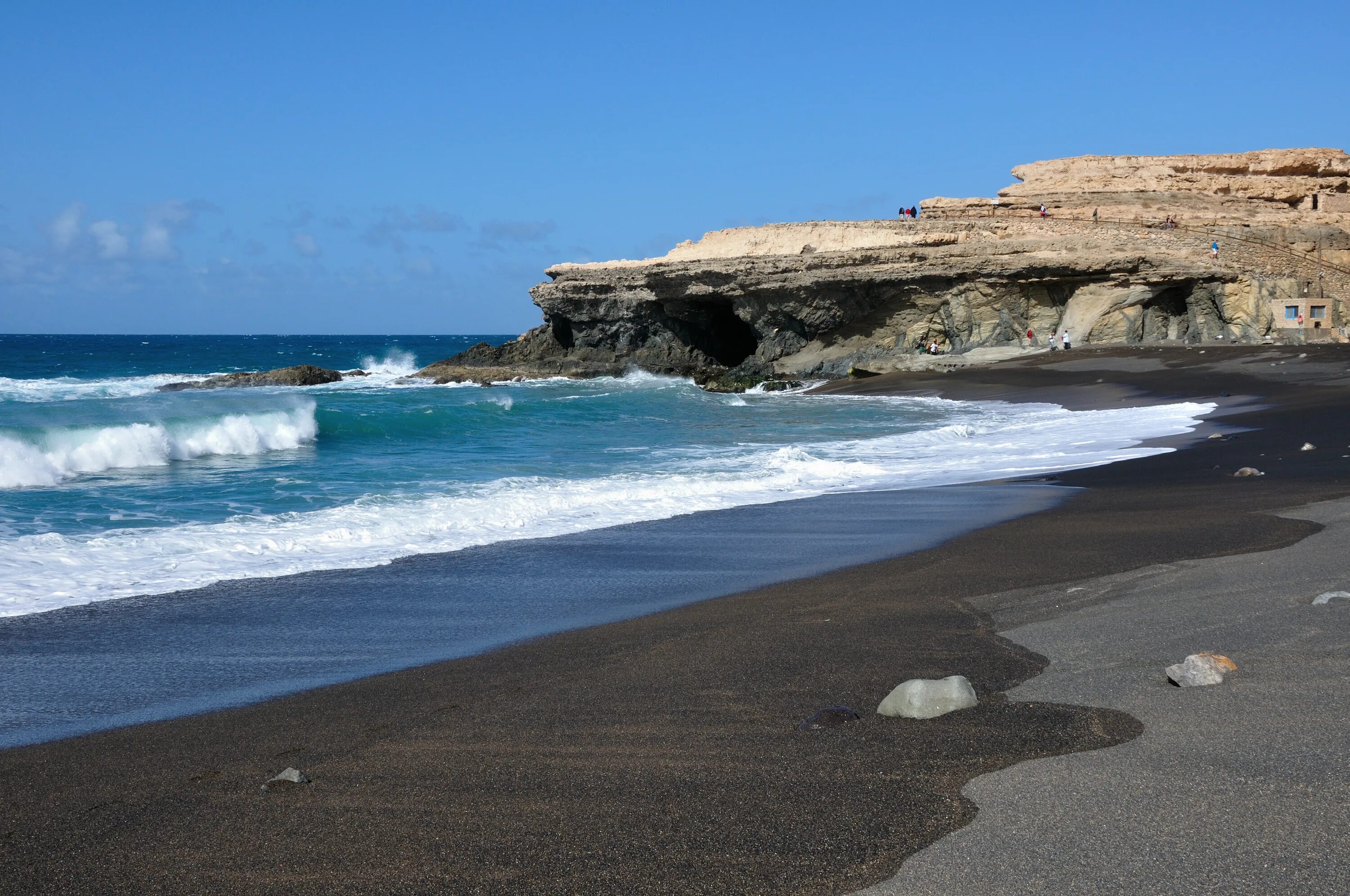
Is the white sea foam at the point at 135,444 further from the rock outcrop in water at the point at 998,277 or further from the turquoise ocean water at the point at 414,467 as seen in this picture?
the rock outcrop in water at the point at 998,277

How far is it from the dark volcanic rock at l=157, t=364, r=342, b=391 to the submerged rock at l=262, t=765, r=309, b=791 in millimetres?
42450

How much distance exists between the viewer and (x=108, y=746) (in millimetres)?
3879

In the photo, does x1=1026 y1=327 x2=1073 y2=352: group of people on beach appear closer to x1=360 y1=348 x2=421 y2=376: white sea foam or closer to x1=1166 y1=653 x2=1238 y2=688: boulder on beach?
x1=360 y1=348 x2=421 y2=376: white sea foam

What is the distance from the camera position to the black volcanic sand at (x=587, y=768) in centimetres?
268

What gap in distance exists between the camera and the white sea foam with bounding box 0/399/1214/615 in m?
7.45

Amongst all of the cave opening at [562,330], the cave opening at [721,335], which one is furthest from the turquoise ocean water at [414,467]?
the cave opening at [562,330]

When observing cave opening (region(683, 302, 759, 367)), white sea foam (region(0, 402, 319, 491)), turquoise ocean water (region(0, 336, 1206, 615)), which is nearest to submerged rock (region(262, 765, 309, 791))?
turquoise ocean water (region(0, 336, 1206, 615))

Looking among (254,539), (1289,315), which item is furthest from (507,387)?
(254,539)

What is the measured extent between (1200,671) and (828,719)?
1.32 m

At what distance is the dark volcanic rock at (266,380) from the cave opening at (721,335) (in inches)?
653

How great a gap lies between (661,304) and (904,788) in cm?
3843

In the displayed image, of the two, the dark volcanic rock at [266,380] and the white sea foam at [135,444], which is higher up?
the dark volcanic rock at [266,380]

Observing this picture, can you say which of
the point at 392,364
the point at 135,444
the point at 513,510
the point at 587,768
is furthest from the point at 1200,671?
the point at 392,364

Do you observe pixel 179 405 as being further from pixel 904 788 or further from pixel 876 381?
pixel 904 788
